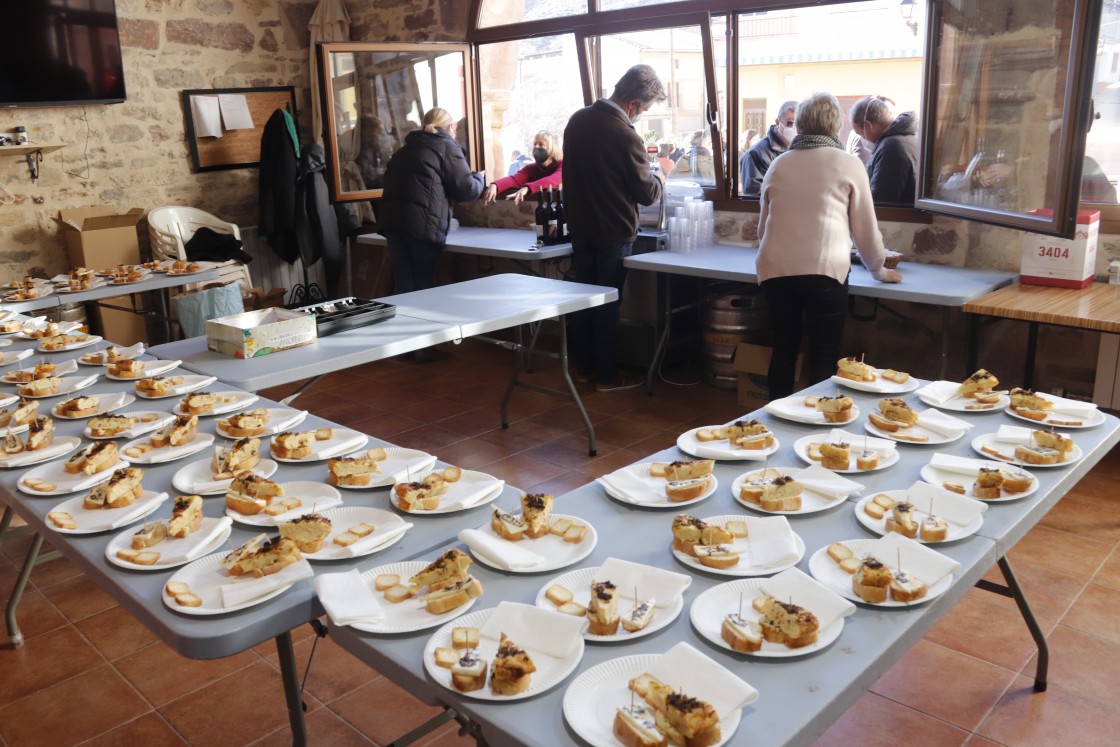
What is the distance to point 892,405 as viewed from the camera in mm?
2248

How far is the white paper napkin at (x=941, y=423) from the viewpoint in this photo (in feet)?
7.14

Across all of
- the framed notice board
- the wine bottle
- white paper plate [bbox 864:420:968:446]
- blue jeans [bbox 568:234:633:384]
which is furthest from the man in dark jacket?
the framed notice board

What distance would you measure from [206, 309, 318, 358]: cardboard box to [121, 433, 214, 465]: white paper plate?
36.0 inches

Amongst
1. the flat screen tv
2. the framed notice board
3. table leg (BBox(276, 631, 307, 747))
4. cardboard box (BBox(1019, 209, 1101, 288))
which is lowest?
table leg (BBox(276, 631, 307, 747))

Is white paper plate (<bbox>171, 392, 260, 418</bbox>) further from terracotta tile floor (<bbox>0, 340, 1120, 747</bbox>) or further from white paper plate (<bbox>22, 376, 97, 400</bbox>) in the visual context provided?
terracotta tile floor (<bbox>0, 340, 1120, 747</bbox>)

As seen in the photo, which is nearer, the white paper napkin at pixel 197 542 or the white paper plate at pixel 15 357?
the white paper napkin at pixel 197 542

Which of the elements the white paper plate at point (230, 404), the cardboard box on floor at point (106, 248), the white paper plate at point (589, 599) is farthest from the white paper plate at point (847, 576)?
the cardboard box on floor at point (106, 248)

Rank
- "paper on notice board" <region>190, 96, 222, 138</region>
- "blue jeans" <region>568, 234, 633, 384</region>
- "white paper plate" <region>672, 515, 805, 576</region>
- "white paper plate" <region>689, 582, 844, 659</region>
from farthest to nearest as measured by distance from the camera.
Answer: "paper on notice board" <region>190, 96, 222, 138</region> < "blue jeans" <region>568, 234, 633, 384</region> < "white paper plate" <region>672, 515, 805, 576</region> < "white paper plate" <region>689, 582, 844, 659</region>

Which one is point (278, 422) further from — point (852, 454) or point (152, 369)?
point (852, 454)

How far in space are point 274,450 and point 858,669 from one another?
1408 mm

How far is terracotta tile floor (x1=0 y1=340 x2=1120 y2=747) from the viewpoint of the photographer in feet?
7.84

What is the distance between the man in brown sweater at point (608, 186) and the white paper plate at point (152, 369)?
2.57 m

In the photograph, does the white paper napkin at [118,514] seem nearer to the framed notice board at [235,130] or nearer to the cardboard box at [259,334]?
the cardboard box at [259,334]

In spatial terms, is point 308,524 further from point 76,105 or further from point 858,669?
point 76,105
